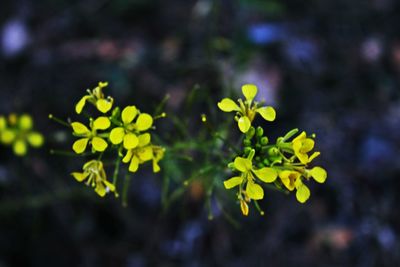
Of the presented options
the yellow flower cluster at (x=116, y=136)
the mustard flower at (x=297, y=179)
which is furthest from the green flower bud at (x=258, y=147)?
the yellow flower cluster at (x=116, y=136)

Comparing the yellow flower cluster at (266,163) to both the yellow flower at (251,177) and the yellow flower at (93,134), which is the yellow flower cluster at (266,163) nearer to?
the yellow flower at (251,177)

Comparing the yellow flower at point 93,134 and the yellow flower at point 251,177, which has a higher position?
the yellow flower at point 93,134

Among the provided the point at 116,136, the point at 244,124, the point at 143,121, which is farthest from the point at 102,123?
the point at 244,124

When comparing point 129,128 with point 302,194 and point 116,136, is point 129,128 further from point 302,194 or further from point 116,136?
point 302,194

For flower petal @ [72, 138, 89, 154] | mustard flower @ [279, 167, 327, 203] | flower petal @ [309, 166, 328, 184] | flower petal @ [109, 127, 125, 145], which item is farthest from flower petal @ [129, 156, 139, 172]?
flower petal @ [309, 166, 328, 184]

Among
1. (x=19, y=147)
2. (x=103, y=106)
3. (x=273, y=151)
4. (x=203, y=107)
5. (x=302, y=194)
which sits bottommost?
(x=203, y=107)
